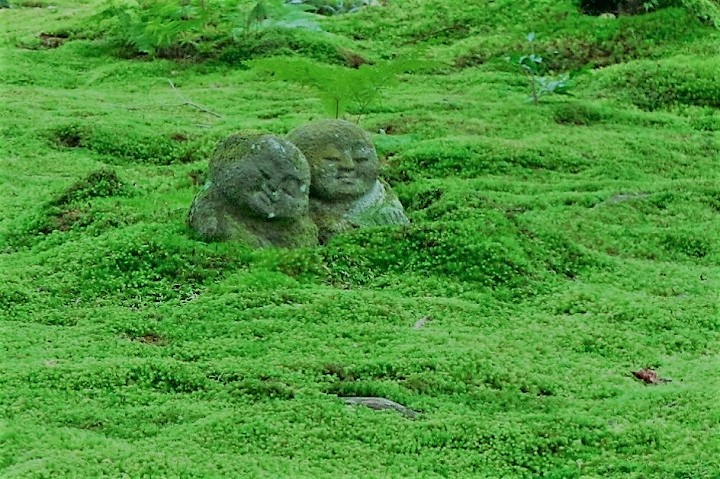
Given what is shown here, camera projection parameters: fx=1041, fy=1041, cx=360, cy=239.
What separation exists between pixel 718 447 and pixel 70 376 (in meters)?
3.29

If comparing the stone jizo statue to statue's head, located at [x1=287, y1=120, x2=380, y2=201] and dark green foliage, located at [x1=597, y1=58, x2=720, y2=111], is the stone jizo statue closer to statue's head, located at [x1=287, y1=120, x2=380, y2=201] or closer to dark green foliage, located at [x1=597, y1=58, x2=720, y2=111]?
statue's head, located at [x1=287, y1=120, x2=380, y2=201]

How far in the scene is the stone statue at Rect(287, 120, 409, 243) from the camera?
7879mm

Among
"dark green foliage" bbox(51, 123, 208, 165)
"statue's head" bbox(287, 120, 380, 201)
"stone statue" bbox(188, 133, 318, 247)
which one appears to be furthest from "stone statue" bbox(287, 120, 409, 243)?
"dark green foliage" bbox(51, 123, 208, 165)

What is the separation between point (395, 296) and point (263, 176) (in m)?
1.28

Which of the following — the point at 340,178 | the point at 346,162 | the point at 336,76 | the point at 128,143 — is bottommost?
the point at 128,143

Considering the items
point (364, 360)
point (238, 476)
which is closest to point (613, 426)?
point (364, 360)

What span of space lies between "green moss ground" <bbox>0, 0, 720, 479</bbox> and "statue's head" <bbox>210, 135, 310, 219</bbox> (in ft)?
1.14

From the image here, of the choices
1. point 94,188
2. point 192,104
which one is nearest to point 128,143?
point 192,104

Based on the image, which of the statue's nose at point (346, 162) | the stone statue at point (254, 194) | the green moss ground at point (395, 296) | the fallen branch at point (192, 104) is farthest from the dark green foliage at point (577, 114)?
the stone statue at point (254, 194)

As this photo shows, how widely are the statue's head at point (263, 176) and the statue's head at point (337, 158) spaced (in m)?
0.36

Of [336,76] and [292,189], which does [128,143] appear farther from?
[292,189]

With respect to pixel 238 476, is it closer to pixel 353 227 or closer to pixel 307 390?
pixel 307 390

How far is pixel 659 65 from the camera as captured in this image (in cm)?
1251

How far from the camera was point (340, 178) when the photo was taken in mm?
7938
